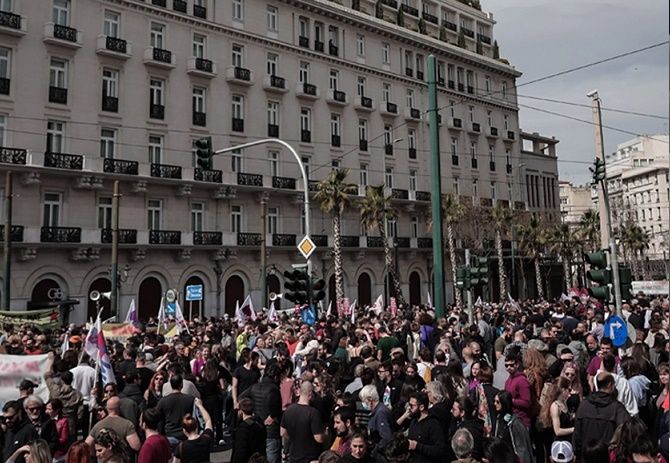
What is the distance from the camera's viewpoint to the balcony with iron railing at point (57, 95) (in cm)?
3403

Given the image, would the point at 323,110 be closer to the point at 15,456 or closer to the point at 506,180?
the point at 506,180

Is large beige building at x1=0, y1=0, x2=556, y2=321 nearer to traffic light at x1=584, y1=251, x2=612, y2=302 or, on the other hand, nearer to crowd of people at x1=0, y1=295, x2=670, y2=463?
crowd of people at x1=0, y1=295, x2=670, y2=463

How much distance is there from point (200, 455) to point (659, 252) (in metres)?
97.7

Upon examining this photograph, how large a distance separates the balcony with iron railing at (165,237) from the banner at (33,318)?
505 inches

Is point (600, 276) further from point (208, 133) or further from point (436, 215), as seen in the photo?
point (208, 133)

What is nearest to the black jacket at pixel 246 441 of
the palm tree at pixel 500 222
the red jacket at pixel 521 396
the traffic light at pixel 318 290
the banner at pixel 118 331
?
the red jacket at pixel 521 396

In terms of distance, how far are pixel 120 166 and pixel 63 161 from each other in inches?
123

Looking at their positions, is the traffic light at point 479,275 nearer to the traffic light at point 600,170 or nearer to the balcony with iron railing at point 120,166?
the traffic light at point 600,170

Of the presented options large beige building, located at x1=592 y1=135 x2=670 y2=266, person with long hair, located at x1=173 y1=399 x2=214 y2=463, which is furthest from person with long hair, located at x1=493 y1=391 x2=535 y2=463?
large beige building, located at x1=592 y1=135 x2=670 y2=266

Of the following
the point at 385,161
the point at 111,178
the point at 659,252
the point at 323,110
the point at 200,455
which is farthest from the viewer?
the point at 659,252

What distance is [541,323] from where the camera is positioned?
60.8 feet

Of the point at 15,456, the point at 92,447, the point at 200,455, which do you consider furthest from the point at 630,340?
the point at 15,456

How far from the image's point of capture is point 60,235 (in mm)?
33125

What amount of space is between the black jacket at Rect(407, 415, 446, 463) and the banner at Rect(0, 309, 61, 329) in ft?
61.7
